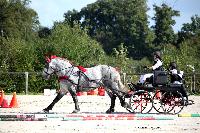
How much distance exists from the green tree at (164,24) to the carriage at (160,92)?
6125 centimetres

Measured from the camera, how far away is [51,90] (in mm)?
34125

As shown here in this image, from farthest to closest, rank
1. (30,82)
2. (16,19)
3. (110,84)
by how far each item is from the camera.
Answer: (16,19) < (30,82) < (110,84)

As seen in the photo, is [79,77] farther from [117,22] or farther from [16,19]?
[117,22]

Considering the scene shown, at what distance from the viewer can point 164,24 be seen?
79.6 meters

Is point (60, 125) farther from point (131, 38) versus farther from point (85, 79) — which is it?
point (131, 38)

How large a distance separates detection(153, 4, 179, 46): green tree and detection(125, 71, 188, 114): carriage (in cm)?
6125

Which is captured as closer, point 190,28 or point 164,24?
point 164,24

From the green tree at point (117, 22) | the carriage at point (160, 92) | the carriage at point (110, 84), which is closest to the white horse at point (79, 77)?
the carriage at point (110, 84)

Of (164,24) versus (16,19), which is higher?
(164,24)

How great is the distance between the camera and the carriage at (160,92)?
17.2 meters

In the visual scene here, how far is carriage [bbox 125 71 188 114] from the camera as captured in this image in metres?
17.2

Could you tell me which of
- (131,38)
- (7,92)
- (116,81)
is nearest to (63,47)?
(7,92)

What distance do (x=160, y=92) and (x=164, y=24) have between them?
206 ft

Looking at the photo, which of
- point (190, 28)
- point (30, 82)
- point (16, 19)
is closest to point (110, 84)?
point (30, 82)
